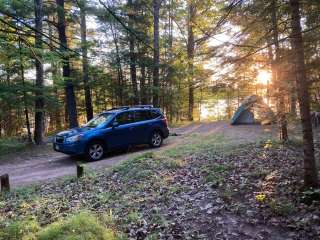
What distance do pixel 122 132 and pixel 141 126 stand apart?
3.28ft

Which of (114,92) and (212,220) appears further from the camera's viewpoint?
(114,92)

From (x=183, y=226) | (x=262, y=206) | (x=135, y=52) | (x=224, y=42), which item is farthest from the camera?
(x=135, y=52)

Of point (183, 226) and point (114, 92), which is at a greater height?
point (114, 92)

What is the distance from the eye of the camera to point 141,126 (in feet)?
42.2

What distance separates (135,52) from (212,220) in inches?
619

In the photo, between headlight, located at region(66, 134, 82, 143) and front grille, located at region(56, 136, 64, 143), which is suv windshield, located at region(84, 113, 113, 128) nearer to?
headlight, located at region(66, 134, 82, 143)

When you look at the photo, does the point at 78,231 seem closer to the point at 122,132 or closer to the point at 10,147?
the point at 122,132

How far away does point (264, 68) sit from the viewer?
7141 millimetres

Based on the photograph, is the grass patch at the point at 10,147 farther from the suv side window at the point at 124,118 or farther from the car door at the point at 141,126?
the car door at the point at 141,126

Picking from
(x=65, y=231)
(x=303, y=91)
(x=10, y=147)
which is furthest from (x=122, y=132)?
(x=303, y=91)

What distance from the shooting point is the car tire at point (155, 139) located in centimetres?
1333

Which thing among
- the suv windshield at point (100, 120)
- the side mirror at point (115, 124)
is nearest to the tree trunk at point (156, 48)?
the suv windshield at point (100, 120)

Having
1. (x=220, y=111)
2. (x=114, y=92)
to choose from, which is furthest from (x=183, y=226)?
(x=220, y=111)

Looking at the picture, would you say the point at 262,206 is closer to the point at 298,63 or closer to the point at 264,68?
the point at 298,63
